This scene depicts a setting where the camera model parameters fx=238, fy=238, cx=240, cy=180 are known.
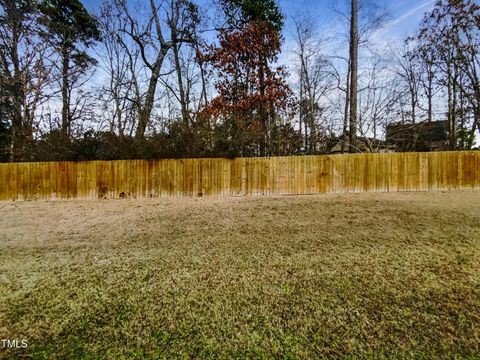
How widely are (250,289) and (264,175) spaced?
20.2 ft

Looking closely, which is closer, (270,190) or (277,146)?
(270,190)

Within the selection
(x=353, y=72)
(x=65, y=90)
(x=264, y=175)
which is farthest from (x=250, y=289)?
(x=65, y=90)

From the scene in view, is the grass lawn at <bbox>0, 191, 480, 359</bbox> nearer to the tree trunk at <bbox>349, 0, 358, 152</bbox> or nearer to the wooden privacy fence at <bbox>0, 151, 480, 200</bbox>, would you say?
the wooden privacy fence at <bbox>0, 151, 480, 200</bbox>

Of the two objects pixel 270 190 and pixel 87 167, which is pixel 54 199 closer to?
pixel 87 167

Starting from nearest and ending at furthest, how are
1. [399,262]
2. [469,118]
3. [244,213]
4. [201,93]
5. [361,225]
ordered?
[399,262] → [361,225] → [244,213] → [469,118] → [201,93]

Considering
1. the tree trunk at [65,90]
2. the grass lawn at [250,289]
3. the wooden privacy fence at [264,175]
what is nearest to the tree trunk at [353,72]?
the wooden privacy fence at [264,175]

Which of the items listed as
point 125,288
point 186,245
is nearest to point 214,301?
point 125,288

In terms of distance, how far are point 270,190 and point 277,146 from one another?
2507mm

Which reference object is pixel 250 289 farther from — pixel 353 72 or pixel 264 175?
pixel 353 72

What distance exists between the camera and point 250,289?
2533mm

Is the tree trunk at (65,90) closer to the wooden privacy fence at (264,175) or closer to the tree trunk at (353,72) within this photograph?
the wooden privacy fence at (264,175)

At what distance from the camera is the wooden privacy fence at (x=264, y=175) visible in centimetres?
842

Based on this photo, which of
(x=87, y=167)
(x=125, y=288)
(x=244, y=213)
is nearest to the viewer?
(x=125, y=288)

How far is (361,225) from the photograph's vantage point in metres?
4.59
